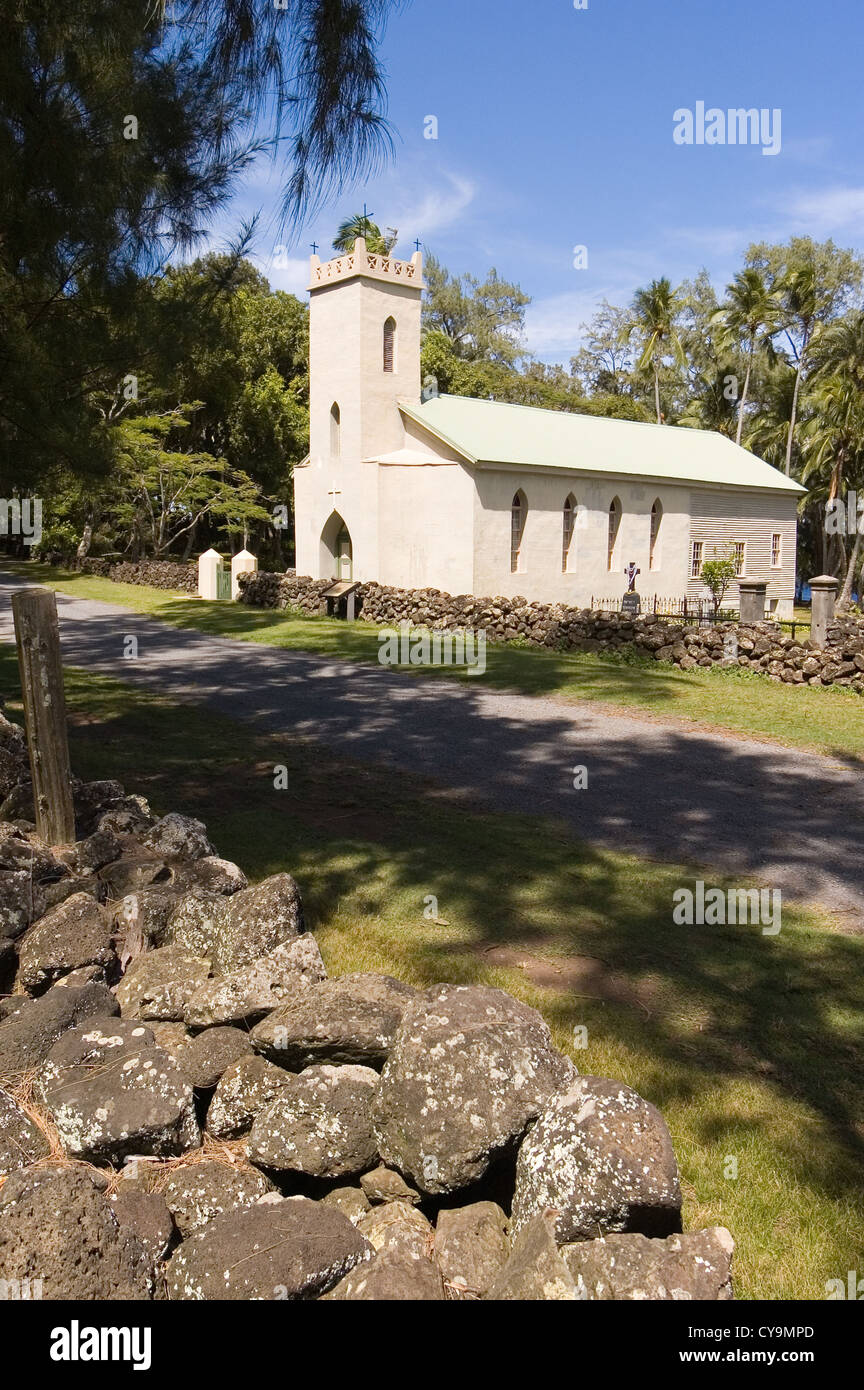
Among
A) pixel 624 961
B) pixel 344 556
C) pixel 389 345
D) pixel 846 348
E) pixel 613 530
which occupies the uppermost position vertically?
pixel 846 348

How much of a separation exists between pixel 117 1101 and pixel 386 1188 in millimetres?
1038

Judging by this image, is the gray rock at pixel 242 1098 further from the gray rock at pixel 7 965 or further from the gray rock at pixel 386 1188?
the gray rock at pixel 7 965

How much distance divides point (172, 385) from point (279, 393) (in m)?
36.9

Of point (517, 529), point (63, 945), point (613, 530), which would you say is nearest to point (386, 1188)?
point (63, 945)

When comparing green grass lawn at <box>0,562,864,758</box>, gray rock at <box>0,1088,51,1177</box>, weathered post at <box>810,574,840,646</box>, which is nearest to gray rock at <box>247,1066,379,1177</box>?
gray rock at <box>0,1088,51,1177</box>

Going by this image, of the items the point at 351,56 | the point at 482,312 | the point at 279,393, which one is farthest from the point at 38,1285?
the point at 482,312

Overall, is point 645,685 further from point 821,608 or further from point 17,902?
point 17,902

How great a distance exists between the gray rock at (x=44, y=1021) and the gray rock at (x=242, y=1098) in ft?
2.56

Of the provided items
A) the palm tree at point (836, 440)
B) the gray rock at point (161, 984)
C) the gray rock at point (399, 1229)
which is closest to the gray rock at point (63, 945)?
the gray rock at point (161, 984)

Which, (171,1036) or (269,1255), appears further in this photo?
(171,1036)

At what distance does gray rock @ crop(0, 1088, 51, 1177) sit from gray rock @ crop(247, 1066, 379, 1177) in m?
→ 0.80

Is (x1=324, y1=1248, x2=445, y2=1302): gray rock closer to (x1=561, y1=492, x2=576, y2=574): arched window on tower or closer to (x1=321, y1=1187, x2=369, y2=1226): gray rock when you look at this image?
(x1=321, y1=1187, x2=369, y2=1226): gray rock

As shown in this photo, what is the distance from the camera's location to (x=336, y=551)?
107 ft
